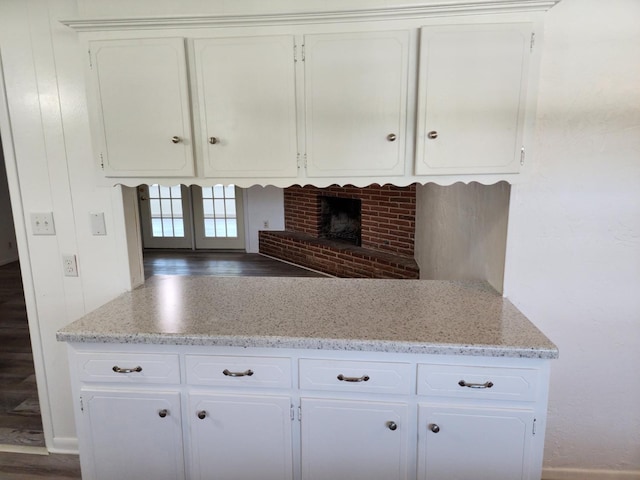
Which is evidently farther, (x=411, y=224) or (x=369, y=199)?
(x=369, y=199)

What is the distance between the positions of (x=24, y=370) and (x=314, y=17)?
322cm

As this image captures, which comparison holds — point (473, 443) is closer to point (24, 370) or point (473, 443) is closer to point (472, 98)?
point (472, 98)

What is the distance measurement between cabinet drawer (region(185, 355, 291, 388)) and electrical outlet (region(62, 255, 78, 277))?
3.00ft

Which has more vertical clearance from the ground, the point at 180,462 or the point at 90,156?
the point at 90,156

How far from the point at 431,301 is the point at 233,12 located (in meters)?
1.49

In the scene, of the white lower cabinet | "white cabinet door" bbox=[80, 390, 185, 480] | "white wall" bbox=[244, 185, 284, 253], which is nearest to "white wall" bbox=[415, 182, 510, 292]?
the white lower cabinet

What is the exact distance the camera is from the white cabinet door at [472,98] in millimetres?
1527

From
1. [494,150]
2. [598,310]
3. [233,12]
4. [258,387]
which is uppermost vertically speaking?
[233,12]

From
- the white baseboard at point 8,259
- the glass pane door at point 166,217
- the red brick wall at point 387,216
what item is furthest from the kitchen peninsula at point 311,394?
the white baseboard at point 8,259

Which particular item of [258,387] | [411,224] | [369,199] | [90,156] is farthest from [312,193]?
[258,387]

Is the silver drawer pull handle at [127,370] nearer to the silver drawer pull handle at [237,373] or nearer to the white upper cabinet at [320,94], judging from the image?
the silver drawer pull handle at [237,373]

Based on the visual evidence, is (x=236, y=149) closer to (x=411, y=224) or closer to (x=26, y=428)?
(x=26, y=428)

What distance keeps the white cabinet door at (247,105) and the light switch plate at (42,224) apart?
90 cm

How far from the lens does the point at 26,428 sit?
7.79ft
